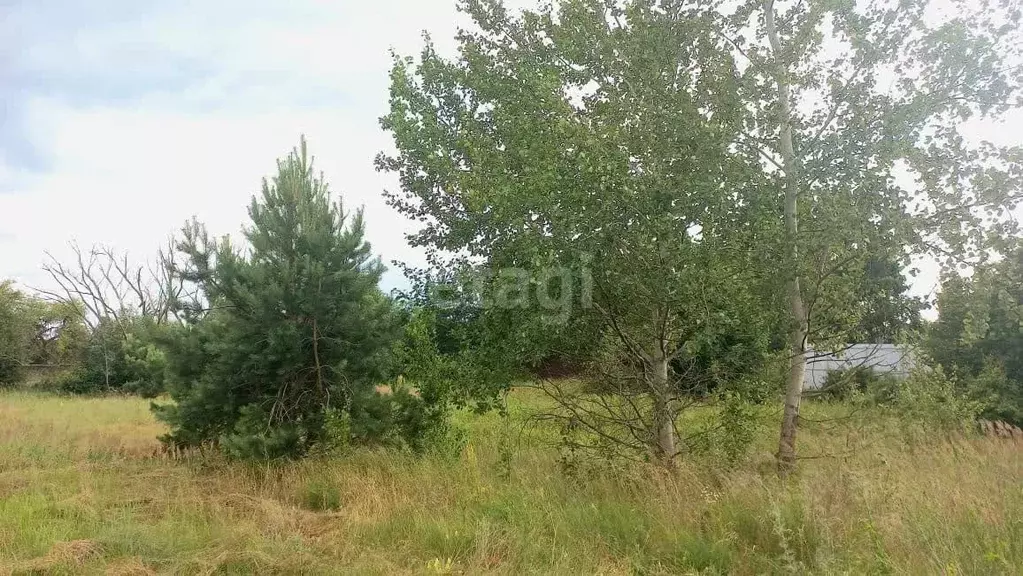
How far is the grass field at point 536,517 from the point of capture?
3.88 m

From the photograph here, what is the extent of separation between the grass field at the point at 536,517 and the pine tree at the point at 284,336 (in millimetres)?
797

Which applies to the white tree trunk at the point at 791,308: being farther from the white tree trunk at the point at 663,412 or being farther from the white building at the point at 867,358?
the white tree trunk at the point at 663,412

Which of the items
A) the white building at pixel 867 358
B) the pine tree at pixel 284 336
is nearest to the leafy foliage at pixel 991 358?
the white building at pixel 867 358

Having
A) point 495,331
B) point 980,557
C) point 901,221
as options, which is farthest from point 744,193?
point 980,557

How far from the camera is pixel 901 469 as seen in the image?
17.2 ft

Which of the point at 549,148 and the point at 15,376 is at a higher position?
the point at 549,148

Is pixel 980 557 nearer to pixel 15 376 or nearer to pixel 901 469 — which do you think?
pixel 901 469

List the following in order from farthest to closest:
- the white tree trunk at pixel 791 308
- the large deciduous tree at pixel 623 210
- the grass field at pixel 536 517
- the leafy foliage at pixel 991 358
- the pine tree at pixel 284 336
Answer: the leafy foliage at pixel 991 358 → the pine tree at pixel 284 336 → the white tree trunk at pixel 791 308 → the large deciduous tree at pixel 623 210 → the grass field at pixel 536 517

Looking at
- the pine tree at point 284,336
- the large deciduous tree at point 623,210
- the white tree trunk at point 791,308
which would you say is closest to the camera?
the large deciduous tree at point 623,210

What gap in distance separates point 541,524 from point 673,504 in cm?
110

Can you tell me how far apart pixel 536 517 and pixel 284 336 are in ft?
13.5

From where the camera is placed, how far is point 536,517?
4859mm

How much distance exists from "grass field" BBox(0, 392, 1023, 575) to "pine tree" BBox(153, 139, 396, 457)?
2.62 ft

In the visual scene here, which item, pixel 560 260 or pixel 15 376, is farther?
pixel 15 376
